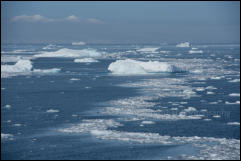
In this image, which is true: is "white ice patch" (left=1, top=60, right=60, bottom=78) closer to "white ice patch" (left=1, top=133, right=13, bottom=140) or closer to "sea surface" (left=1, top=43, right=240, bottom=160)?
"sea surface" (left=1, top=43, right=240, bottom=160)

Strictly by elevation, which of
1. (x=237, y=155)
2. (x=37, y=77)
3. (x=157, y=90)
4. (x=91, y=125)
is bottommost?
(x=237, y=155)

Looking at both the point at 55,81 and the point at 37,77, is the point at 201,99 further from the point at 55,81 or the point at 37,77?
the point at 37,77

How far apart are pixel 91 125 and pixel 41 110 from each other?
4.18 m

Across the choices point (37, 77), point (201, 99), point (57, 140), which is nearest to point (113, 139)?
point (57, 140)

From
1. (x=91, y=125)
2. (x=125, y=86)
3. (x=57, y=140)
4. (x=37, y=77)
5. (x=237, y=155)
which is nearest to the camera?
(x=237, y=155)

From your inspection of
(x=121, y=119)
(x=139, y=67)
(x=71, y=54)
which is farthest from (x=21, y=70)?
(x=71, y=54)

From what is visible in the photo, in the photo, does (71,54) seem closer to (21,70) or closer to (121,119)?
(21,70)

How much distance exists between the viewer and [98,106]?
2192 centimetres

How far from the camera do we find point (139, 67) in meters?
39.7

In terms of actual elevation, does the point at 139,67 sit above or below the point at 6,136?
above

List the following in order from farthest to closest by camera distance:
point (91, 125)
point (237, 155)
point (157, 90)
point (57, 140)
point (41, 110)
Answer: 1. point (157, 90)
2. point (41, 110)
3. point (91, 125)
4. point (57, 140)
5. point (237, 155)

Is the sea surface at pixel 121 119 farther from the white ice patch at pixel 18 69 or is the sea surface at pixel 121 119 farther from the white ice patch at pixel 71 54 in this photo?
the white ice patch at pixel 71 54

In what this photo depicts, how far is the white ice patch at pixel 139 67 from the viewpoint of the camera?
3956 cm

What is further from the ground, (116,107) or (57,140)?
(116,107)
